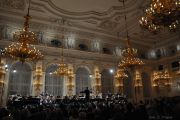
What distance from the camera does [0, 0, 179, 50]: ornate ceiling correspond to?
14594mm

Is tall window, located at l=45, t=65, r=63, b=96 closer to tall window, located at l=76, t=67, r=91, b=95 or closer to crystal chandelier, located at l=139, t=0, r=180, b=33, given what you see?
tall window, located at l=76, t=67, r=91, b=95

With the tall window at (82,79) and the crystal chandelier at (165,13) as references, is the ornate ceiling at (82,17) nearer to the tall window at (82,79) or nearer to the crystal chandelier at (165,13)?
the tall window at (82,79)

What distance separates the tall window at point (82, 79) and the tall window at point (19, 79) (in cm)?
490

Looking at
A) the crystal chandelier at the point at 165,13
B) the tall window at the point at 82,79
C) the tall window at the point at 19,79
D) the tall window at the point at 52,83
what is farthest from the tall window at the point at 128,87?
the crystal chandelier at the point at 165,13

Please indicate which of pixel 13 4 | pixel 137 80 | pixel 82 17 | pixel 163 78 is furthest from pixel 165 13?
pixel 163 78

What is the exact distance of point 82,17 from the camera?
1659 cm

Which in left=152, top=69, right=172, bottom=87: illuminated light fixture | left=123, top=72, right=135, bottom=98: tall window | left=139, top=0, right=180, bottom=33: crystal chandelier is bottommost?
left=123, top=72, right=135, bottom=98: tall window

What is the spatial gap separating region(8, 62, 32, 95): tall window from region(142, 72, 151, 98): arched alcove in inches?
567

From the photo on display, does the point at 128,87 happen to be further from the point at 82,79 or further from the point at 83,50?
the point at 83,50

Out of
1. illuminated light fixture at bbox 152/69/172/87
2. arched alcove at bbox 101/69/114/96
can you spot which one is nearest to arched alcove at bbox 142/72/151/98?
illuminated light fixture at bbox 152/69/172/87

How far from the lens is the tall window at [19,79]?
16062 mm

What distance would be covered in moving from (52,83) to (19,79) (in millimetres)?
3065

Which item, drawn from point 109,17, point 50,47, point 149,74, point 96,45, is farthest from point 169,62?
point 50,47

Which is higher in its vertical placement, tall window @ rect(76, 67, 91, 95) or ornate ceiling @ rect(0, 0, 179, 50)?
ornate ceiling @ rect(0, 0, 179, 50)
